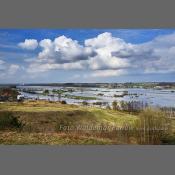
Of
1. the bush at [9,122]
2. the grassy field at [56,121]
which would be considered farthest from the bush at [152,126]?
the bush at [9,122]

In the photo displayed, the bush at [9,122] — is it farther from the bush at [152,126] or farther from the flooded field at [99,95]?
the bush at [152,126]

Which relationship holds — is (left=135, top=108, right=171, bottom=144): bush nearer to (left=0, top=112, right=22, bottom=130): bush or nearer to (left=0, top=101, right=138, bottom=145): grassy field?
(left=0, top=101, right=138, bottom=145): grassy field

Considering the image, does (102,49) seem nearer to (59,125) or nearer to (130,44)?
(130,44)

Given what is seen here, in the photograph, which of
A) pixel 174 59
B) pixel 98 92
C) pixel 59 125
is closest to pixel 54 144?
pixel 59 125

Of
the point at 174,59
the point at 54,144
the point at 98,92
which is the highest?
the point at 174,59

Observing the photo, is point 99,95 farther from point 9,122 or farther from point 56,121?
point 9,122

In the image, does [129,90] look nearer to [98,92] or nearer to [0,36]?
[98,92]

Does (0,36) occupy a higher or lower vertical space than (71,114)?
higher
